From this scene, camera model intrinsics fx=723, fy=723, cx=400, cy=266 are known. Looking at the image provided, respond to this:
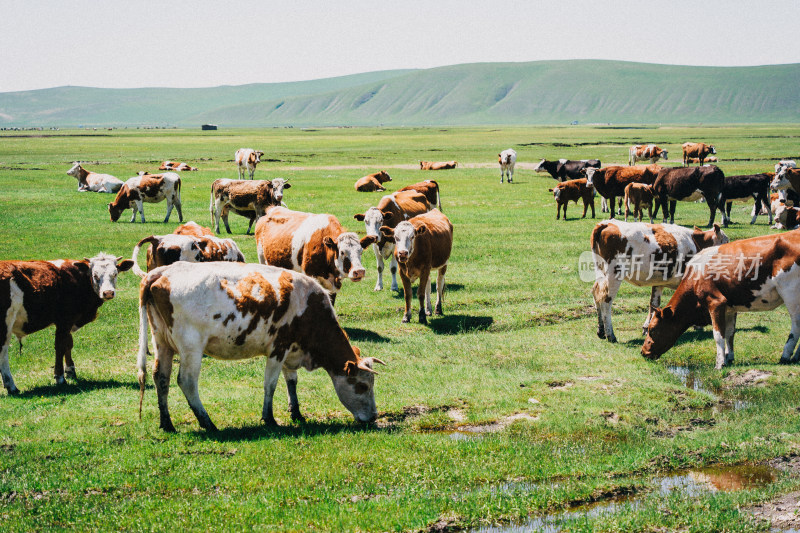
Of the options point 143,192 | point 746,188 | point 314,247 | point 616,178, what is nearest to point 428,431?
point 314,247

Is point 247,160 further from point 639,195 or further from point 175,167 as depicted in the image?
point 639,195

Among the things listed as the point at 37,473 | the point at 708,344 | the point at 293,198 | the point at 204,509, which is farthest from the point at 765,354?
the point at 293,198

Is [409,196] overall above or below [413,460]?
above

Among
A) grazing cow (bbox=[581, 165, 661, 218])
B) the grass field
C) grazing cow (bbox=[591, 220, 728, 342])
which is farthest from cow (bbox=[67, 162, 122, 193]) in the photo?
grazing cow (bbox=[591, 220, 728, 342])

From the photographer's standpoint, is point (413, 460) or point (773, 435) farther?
point (773, 435)

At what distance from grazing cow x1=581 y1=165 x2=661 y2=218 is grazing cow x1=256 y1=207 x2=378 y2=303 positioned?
19895 mm

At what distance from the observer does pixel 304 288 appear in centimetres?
975

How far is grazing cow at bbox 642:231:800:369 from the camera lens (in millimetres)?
12156

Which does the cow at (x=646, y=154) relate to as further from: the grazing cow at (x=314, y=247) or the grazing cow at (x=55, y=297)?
the grazing cow at (x=55, y=297)

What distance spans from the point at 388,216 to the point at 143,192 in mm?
16775

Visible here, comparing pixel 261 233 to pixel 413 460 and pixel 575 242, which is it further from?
pixel 575 242

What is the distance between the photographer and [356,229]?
2650 cm

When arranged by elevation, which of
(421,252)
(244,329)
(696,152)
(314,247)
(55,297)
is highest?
(696,152)

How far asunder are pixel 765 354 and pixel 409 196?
11.7 m
